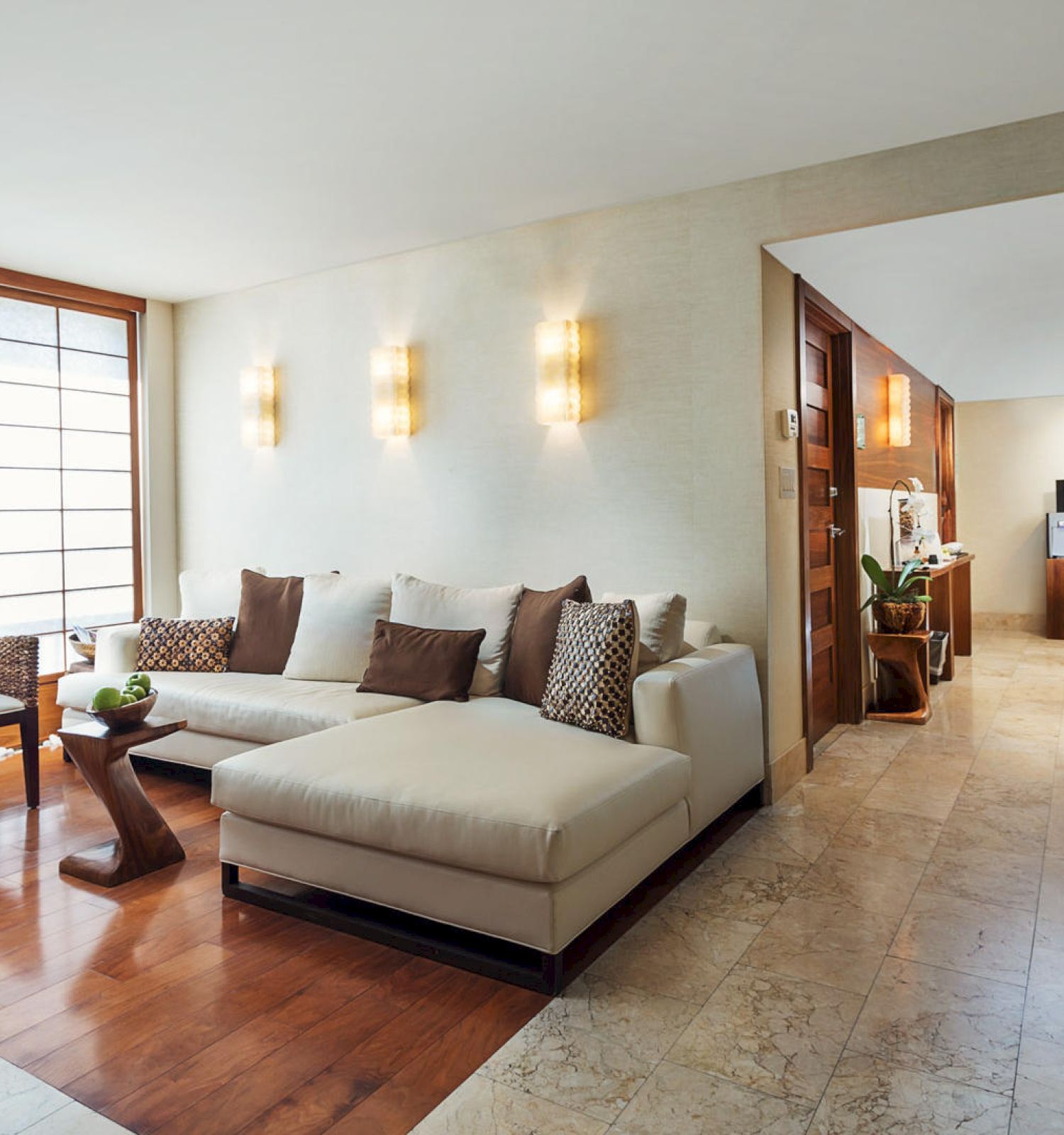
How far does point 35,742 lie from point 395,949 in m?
2.10

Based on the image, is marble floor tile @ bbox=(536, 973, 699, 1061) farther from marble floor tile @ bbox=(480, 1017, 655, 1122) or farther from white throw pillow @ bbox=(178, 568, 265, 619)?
white throw pillow @ bbox=(178, 568, 265, 619)

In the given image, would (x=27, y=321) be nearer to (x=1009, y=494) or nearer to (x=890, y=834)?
(x=890, y=834)

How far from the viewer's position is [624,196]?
143 inches

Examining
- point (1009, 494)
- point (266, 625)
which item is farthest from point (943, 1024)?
point (1009, 494)

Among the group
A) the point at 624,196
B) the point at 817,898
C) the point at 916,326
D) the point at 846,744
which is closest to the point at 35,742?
the point at 817,898

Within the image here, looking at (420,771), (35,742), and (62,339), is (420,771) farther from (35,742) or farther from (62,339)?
(62,339)

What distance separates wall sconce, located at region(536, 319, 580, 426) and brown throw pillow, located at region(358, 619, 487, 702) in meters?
1.05

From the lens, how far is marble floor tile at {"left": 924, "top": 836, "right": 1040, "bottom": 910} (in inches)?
106

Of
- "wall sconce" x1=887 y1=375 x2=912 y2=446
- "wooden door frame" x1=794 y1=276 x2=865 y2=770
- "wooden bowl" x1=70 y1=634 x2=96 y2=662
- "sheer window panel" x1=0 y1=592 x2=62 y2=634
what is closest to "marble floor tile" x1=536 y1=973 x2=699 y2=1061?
"wooden door frame" x1=794 y1=276 x2=865 y2=770

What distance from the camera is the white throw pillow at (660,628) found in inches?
124

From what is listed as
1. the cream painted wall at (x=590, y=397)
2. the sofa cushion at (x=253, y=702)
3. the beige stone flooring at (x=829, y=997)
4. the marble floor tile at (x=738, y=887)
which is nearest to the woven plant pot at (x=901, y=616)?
the cream painted wall at (x=590, y=397)

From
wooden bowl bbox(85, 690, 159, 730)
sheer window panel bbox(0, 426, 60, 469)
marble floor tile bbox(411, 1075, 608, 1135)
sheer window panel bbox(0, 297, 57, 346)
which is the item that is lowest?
marble floor tile bbox(411, 1075, 608, 1135)

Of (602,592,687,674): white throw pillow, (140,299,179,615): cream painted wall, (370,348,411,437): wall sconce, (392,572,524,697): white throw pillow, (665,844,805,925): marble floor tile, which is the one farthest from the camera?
(140,299,179,615): cream painted wall

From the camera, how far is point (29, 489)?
4.89 m
